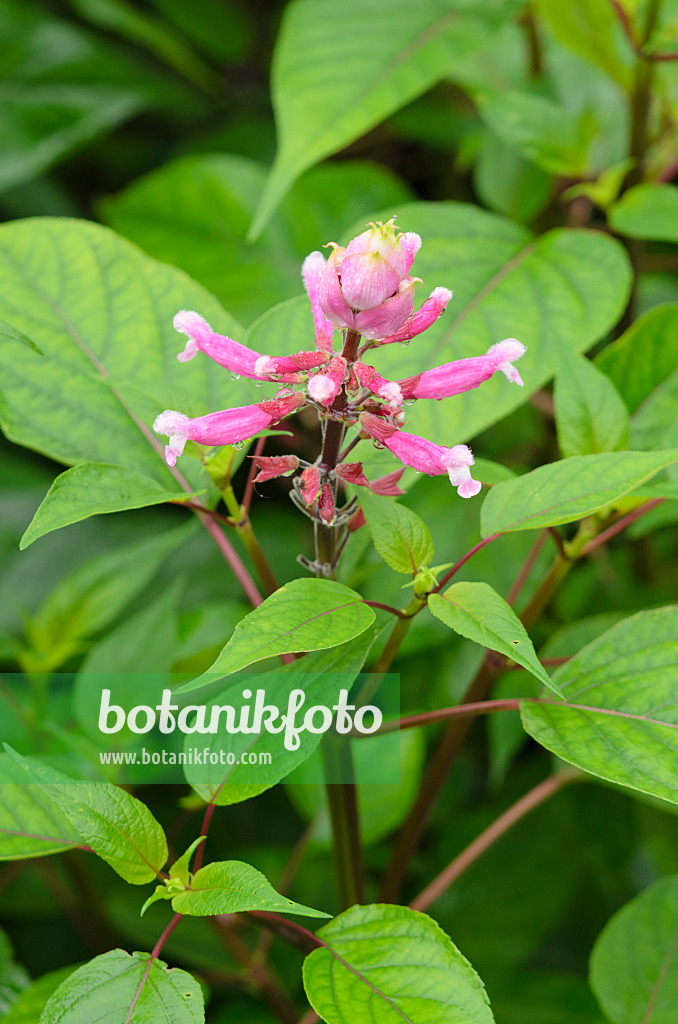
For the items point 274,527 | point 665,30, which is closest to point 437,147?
point 665,30

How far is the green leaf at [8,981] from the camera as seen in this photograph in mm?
700

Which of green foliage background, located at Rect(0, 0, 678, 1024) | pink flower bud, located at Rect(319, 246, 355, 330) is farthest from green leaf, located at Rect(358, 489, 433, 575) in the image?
pink flower bud, located at Rect(319, 246, 355, 330)

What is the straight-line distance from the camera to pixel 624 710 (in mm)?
515

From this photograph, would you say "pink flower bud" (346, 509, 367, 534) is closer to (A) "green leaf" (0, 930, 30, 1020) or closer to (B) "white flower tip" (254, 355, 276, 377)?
(B) "white flower tip" (254, 355, 276, 377)

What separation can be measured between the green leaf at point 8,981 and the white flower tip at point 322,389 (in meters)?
0.59

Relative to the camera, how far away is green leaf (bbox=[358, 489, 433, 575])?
50 cm

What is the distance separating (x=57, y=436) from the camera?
62 centimetres

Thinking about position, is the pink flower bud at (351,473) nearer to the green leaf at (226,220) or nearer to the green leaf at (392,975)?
the green leaf at (392,975)

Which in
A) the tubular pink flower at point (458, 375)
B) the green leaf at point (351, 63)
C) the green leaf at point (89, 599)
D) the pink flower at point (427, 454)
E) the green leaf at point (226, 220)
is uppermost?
the green leaf at point (351, 63)

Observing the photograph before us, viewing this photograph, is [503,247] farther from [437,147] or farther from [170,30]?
[170,30]

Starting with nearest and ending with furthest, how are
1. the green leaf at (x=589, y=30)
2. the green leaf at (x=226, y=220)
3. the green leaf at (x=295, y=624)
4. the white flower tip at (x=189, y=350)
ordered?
the green leaf at (x=295, y=624) < the white flower tip at (x=189, y=350) < the green leaf at (x=589, y=30) < the green leaf at (x=226, y=220)

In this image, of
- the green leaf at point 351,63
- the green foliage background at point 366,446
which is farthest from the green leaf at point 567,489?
the green leaf at point 351,63

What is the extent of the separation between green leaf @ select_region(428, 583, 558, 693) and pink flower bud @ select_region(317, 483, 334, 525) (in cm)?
7

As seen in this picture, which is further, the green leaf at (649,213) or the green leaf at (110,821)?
the green leaf at (649,213)
